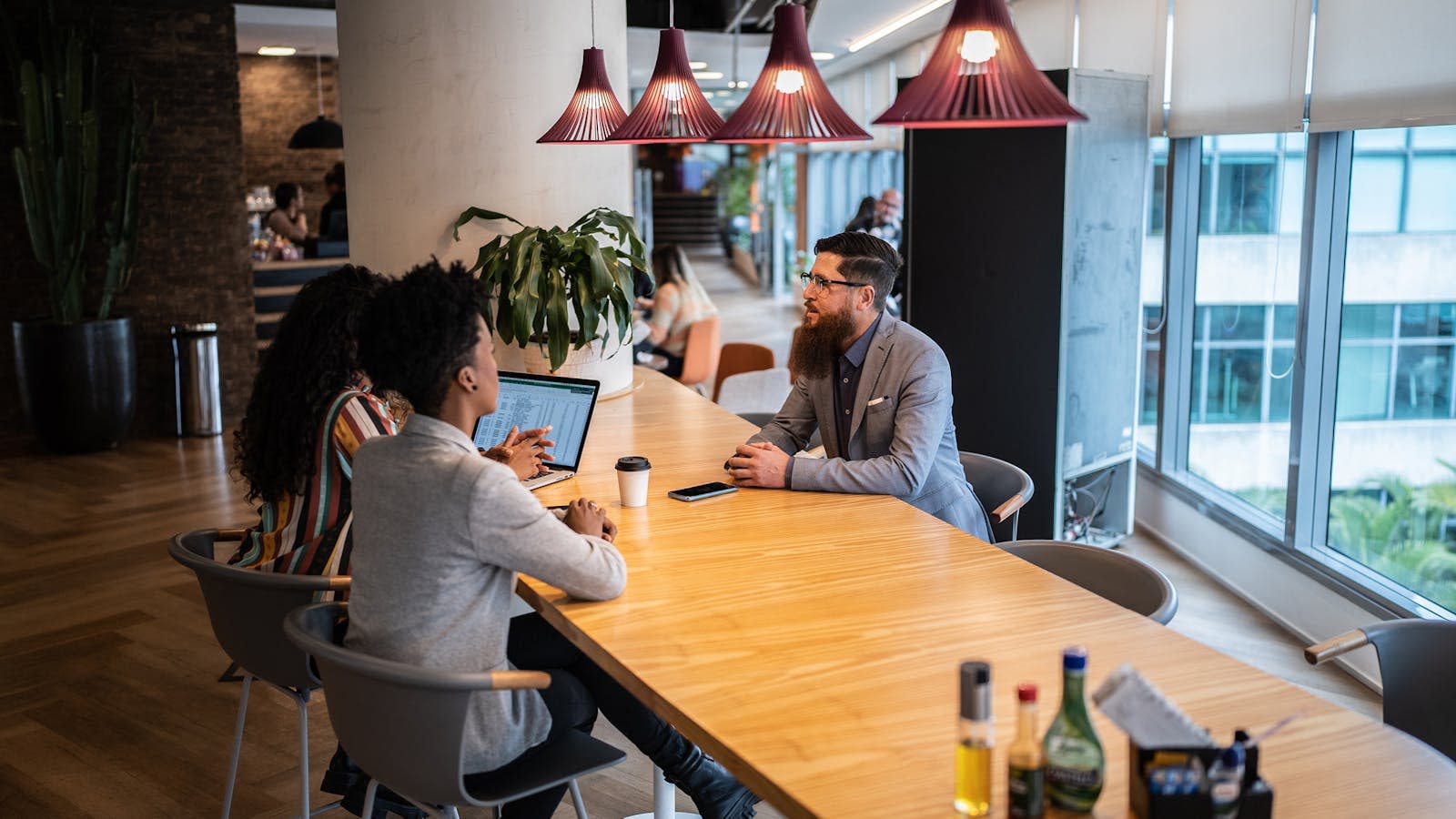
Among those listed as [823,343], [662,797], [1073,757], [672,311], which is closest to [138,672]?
[662,797]

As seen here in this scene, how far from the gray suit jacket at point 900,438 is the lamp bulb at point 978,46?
52.2 inches

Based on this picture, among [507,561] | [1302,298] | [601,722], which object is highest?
[1302,298]

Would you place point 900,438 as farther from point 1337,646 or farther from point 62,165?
point 62,165

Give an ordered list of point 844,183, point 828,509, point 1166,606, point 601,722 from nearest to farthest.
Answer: point 1166,606, point 828,509, point 601,722, point 844,183

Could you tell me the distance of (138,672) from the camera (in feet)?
14.3

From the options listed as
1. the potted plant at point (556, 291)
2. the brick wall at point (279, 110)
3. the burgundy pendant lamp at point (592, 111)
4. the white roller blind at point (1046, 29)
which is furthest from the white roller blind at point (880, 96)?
the burgundy pendant lamp at point (592, 111)

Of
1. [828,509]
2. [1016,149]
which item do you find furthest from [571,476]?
[1016,149]

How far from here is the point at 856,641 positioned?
6.92 ft

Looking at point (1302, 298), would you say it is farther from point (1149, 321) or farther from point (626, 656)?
point (626, 656)

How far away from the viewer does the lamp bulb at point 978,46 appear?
2045mm

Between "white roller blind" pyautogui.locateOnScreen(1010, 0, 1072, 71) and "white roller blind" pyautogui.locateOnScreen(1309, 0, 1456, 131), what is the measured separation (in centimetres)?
240

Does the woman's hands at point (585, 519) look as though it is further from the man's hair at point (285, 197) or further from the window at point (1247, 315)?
the man's hair at point (285, 197)

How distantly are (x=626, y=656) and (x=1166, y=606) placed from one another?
1.13m

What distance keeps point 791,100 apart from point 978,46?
0.67 metres
